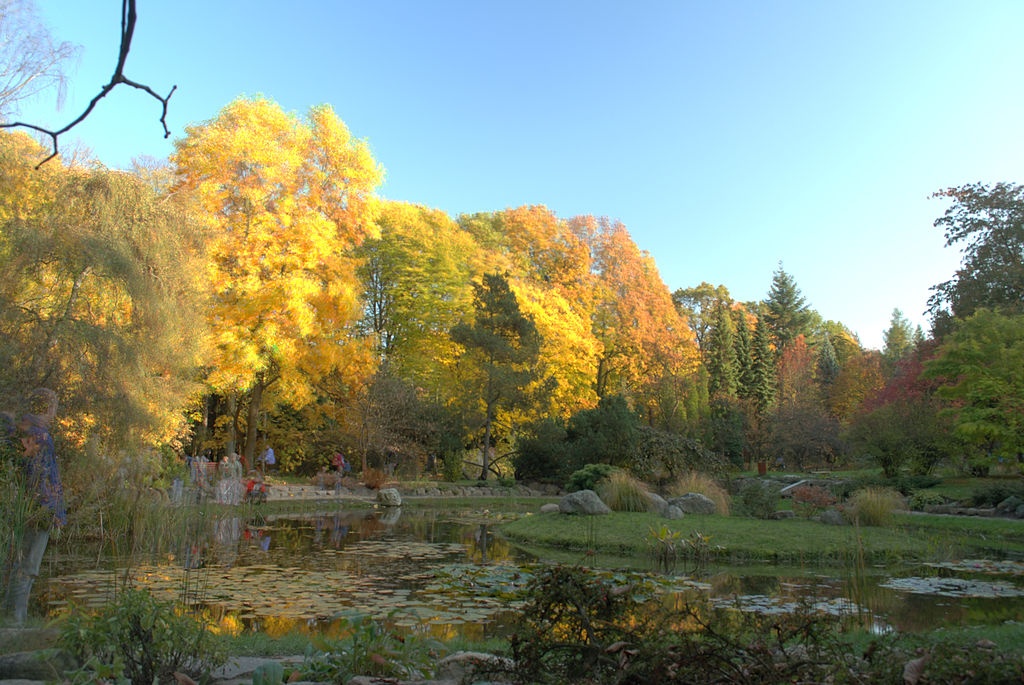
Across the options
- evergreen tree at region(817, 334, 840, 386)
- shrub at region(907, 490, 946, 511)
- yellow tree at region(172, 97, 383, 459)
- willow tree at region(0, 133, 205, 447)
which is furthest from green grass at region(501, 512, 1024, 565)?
evergreen tree at region(817, 334, 840, 386)

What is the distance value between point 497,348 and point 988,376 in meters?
13.7

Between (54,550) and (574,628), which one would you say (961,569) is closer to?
(574,628)

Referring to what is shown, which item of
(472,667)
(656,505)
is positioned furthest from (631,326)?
(472,667)

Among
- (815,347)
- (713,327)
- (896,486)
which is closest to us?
(896,486)

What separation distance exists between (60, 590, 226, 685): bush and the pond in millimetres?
789

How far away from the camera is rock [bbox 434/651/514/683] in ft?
11.1

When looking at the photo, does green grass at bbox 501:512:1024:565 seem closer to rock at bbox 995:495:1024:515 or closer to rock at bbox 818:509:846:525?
rock at bbox 818:509:846:525

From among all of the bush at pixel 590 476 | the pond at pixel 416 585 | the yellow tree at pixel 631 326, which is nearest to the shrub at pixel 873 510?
the pond at pixel 416 585

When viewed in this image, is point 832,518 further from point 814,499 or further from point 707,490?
point 814,499

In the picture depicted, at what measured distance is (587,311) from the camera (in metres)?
30.6

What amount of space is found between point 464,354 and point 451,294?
5.59 meters

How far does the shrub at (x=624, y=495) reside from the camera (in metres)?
14.3

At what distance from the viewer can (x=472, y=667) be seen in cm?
372

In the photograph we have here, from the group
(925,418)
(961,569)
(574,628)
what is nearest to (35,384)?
(574,628)
